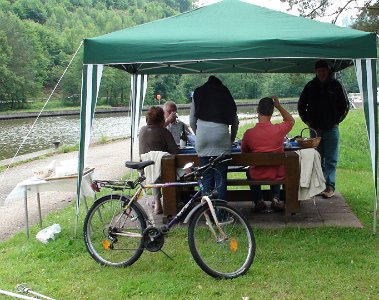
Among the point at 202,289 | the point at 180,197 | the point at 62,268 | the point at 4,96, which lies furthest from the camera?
the point at 4,96

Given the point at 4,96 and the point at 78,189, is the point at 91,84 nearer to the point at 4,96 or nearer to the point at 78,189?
the point at 78,189

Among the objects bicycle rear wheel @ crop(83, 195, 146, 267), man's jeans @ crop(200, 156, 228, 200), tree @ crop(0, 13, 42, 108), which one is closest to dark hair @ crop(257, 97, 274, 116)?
man's jeans @ crop(200, 156, 228, 200)

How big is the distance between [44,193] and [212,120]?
15.4 feet

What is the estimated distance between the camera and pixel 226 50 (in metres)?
5.05

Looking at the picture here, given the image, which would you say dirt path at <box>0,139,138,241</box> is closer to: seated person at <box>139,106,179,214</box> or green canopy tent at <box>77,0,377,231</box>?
seated person at <box>139,106,179,214</box>

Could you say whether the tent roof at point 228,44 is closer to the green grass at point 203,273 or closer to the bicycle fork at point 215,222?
the bicycle fork at point 215,222

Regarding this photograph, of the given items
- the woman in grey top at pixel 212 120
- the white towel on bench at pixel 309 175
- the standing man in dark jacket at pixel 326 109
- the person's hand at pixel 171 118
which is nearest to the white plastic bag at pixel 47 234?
the woman in grey top at pixel 212 120

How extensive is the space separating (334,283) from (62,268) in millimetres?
2449

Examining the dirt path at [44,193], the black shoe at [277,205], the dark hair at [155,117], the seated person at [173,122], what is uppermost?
the dark hair at [155,117]

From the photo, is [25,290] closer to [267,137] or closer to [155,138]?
[155,138]

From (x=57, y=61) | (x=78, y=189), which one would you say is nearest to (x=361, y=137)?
(x=78, y=189)

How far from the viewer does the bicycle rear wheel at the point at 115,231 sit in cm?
451

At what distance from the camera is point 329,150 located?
675 centimetres

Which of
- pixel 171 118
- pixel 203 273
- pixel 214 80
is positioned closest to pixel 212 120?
pixel 214 80
